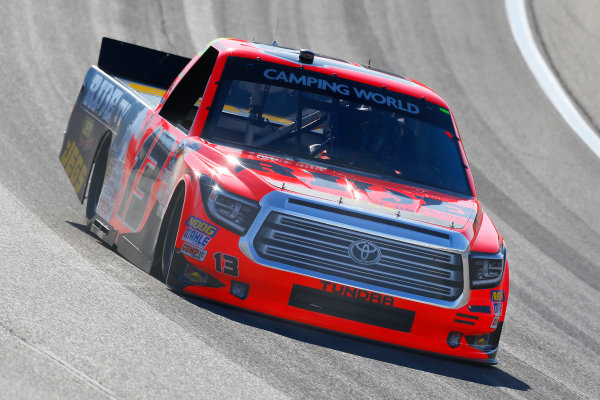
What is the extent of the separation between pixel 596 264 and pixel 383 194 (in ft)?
17.7

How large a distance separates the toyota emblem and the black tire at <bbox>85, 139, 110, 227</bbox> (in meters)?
3.19

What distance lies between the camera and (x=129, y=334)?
5281mm

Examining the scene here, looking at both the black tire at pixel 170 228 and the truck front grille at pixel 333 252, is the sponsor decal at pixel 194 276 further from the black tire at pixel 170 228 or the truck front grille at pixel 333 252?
the truck front grille at pixel 333 252

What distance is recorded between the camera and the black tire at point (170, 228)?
21.3ft

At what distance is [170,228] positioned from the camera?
654cm

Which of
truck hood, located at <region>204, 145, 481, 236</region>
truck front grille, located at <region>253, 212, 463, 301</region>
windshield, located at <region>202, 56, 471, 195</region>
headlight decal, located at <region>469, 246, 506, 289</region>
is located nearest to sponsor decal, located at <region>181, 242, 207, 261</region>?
truck front grille, located at <region>253, 212, 463, 301</region>

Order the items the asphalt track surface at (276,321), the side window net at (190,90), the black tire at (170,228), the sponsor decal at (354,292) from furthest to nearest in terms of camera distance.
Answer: the side window net at (190,90) → the black tire at (170,228) → the sponsor decal at (354,292) → the asphalt track surface at (276,321)

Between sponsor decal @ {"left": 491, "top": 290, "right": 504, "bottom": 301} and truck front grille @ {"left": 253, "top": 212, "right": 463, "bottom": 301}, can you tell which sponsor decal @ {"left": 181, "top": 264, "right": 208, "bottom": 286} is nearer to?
truck front grille @ {"left": 253, "top": 212, "right": 463, "bottom": 301}

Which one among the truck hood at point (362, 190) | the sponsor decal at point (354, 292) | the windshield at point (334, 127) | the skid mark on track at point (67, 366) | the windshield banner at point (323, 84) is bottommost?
the skid mark on track at point (67, 366)

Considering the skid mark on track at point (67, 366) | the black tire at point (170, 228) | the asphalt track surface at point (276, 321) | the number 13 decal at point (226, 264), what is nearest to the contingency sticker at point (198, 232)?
the number 13 decal at point (226, 264)

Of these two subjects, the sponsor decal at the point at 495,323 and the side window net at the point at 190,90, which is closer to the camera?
the sponsor decal at the point at 495,323

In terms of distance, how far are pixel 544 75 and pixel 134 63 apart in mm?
11126

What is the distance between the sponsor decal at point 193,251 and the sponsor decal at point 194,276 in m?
0.09

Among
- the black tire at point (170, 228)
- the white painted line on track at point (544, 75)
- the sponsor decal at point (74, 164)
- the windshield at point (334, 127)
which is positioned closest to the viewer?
the black tire at point (170, 228)
